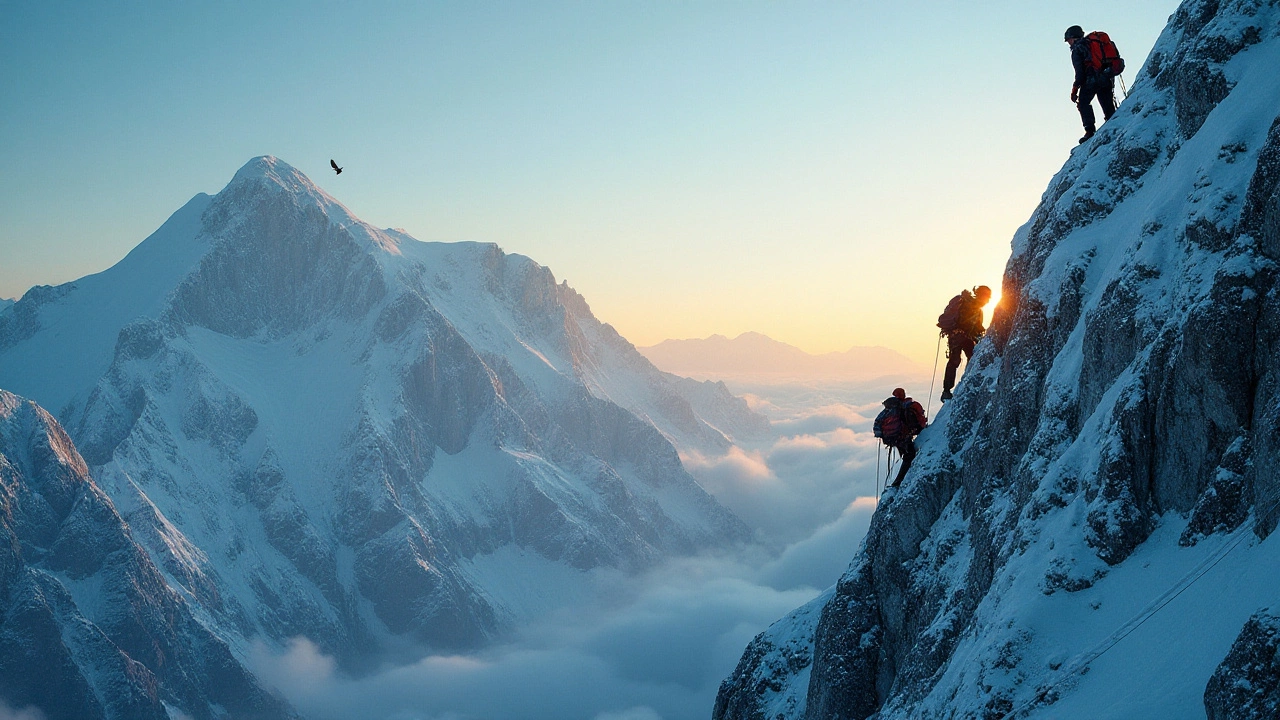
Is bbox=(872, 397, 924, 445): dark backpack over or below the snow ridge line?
over

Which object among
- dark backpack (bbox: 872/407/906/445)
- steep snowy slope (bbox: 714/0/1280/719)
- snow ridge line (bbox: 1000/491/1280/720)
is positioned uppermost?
dark backpack (bbox: 872/407/906/445)

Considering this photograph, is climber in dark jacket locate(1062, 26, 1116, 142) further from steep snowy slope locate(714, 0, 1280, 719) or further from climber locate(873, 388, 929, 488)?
climber locate(873, 388, 929, 488)

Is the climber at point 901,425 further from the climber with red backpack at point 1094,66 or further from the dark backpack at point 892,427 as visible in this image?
the climber with red backpack at point 1094,66

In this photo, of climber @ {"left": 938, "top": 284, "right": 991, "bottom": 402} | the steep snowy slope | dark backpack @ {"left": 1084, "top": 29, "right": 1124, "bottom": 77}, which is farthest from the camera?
climber @ {"left": 938, "top": 284, "right": 991, "bottom": 402}

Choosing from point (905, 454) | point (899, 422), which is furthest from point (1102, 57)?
point (905, 454)

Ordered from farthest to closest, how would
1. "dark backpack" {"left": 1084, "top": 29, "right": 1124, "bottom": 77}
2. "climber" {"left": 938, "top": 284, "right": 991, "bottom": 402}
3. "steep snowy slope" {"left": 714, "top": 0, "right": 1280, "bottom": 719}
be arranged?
"climber" {"left": 938, "top": 284, "right": 991, "bottom": 402}
"dark backpack" {"left": 1084, "top": 29, "right": 1124, "bottom": 77}
"steep snowy slope" {"left": 714, "top": 0, "right": 1280, "bottom": 719}

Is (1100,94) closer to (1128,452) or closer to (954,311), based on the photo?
(954,311)

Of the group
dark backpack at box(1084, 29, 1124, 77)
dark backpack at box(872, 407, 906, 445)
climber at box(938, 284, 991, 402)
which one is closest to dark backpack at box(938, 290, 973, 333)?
climber at box(938, 284, 991, 402)

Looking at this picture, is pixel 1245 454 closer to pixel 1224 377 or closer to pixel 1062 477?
pixel 1224 377
